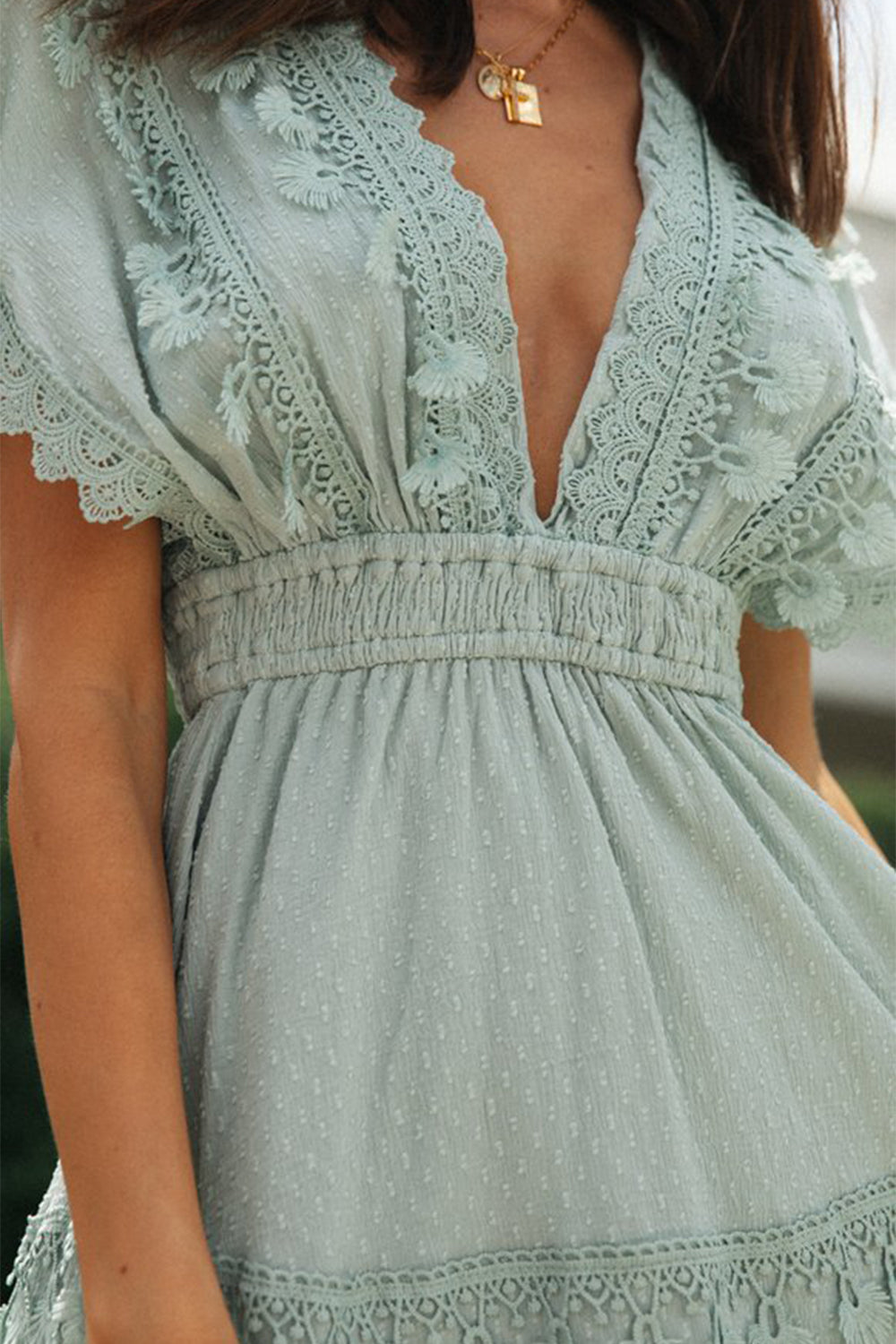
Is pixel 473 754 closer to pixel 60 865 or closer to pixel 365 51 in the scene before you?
pixel 60 865

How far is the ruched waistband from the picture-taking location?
154cm

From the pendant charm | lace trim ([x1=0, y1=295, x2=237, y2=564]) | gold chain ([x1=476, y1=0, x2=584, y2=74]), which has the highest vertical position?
gold chain ([x1=476, y1=0, x2=584, y2=74])

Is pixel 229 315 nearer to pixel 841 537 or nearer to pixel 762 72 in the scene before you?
pixel 841 537

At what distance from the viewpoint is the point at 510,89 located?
1.82 metres

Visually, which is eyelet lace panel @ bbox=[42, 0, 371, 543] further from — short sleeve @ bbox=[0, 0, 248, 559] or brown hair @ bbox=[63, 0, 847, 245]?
brown hair @ bbox=[63, 0, 847, 245]

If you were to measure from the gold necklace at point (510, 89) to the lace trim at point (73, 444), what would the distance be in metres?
0.53

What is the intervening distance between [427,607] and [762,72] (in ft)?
2.72

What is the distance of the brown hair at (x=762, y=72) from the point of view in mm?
1802

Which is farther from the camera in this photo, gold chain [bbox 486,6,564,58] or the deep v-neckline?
gold chain [bbox 486,6,564,58]

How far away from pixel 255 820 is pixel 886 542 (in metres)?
0.64

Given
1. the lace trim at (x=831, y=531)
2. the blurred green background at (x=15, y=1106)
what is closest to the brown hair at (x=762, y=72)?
the lace trim at (x=831, y=531)

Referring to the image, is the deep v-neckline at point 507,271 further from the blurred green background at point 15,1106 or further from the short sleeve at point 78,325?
the blurred green background at point 15,1106

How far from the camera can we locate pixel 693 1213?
138 cm

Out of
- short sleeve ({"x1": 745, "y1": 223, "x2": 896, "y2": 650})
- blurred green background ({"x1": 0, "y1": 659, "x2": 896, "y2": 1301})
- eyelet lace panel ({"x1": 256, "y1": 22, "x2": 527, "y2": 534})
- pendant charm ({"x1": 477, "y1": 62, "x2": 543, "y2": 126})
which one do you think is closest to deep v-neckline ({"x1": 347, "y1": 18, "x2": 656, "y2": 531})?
eyelet lace panel ({"x1": 256, "y1": 22, "x2": 527, "y2": 534})
